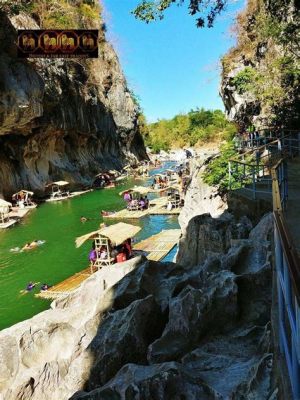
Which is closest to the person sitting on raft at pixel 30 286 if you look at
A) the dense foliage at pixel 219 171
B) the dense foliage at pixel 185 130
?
the dense foliage at pixel 219 171

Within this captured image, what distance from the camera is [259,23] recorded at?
23453mm

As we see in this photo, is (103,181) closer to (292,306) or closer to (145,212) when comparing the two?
(145,212)

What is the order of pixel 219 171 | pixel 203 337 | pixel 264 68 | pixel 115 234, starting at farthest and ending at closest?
pixel 264 68 → pixel 115 234 → pixel 219 171 → pixel 203 337

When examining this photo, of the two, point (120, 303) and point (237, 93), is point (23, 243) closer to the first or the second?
point (237, 93)

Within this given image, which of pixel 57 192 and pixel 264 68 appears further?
pixel 57 192

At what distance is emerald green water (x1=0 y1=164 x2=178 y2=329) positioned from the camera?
16203 mm

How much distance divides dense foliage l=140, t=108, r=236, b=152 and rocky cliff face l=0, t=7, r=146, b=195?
29.4 meters

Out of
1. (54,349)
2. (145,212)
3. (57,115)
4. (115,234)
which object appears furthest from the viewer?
(57,115)

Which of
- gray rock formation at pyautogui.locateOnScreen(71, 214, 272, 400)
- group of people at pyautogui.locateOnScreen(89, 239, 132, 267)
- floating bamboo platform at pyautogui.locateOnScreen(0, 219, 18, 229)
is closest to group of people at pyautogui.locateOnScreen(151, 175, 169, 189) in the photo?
floating bamboo platform at pyautogui.locateOnScreen(0, 219, 18, 229)

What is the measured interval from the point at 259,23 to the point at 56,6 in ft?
80.7

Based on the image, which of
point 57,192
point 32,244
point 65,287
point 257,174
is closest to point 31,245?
point 32,244

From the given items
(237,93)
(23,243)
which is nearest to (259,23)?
(237,93)

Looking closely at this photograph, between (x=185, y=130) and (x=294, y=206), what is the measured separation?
107037mm

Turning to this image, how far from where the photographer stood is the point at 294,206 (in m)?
7.69
